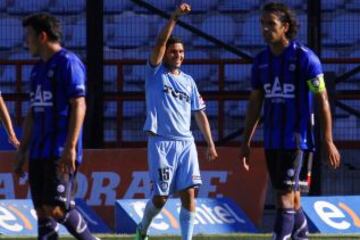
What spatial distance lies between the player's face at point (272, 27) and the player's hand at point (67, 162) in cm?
180

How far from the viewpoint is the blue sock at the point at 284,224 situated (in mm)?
9281

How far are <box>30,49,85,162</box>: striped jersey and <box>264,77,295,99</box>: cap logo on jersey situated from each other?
1503 millimetres

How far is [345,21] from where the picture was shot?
19734 mm

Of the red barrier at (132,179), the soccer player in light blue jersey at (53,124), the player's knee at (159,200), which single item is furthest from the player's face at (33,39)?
the red barrier at (132,179)

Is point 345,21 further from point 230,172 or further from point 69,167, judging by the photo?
point 69,167

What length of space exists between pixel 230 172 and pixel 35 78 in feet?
22.9

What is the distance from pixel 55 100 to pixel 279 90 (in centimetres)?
173

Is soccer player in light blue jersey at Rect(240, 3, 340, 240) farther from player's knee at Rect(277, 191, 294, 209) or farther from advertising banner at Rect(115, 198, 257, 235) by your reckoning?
advertising banner at Rect(115, 198, 257, 235)

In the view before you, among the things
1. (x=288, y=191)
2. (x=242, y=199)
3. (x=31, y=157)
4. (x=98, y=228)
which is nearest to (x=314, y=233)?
(x=242, y=199)

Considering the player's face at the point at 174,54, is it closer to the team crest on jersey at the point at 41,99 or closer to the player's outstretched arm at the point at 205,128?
the player's outstretched arm at the point at 205,128

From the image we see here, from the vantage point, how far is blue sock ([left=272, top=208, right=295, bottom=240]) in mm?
9281

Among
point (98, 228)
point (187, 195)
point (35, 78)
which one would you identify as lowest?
point (98, 228)

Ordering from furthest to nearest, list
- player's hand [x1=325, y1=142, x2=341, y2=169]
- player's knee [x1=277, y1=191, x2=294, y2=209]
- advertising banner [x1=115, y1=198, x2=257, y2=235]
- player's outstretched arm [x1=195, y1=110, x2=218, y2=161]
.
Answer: advertising banner [x1=115, y1=198, x2=257, y2=235] → player's outstretched arm [x1=195, y1=110, x2=218, y2=161] → player's knee [x1=277, y1=191, x2=294, y2=209] → player's hand [x1=325, y1=142, x2=341, y2=169]

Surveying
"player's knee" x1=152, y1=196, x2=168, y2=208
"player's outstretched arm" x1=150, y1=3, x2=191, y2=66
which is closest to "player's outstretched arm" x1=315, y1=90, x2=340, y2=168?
"player's outstretched arm" x1=150, y1=3, x2=191, y2=66
